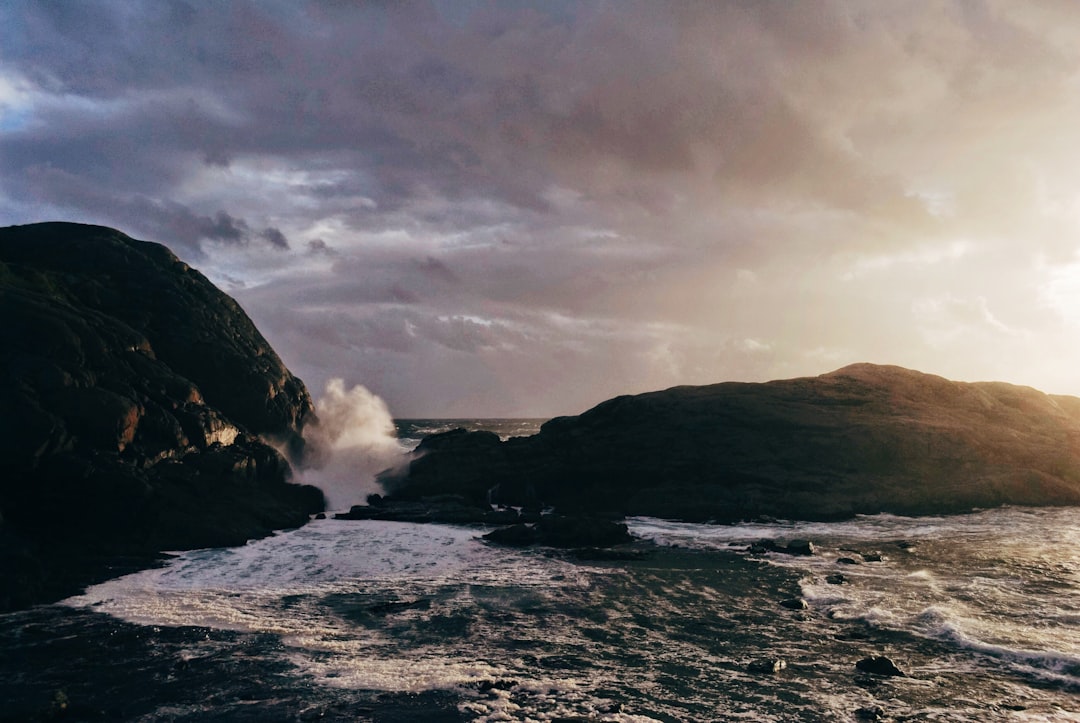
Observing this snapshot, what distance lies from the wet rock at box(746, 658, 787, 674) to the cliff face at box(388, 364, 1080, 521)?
2976 centimetres

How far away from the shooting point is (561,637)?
24.7 m

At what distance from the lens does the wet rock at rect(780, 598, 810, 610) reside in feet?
92.0

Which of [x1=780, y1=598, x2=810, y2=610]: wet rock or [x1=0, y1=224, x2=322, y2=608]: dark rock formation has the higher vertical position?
[x1=0, y1=224, x2=322, y2=608]: dark rock formation

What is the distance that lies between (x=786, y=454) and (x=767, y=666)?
38.0 meters

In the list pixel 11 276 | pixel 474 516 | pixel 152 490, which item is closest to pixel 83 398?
pixel 152 490

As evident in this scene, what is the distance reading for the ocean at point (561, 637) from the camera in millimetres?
18750

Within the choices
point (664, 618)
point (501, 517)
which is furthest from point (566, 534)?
point (664, 618)

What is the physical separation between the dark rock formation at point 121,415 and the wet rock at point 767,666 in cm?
2873

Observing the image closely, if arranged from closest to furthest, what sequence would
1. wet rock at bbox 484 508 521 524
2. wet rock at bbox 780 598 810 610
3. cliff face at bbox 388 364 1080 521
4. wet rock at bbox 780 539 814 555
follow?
wet rock at bbox 780 598 810 610
wet rock at bbox 780 539 814 555
wet rock at bbox 484 508 521 524
cliff face at bbox 388 364 1080 521

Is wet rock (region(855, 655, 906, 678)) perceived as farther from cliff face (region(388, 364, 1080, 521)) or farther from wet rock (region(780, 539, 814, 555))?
cliff face (region(388, 364, 1080, 521))

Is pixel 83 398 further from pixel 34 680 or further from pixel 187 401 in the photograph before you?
pixel 34 680

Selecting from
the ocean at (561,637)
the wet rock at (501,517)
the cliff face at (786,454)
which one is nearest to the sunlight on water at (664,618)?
the ocean at (561,637)

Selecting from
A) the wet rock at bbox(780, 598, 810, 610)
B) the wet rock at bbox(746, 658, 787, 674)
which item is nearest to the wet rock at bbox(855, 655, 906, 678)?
the wet rock at bbox(746, 658, 787, 674)

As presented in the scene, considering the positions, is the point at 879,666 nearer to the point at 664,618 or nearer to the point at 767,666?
the point at 767,666
